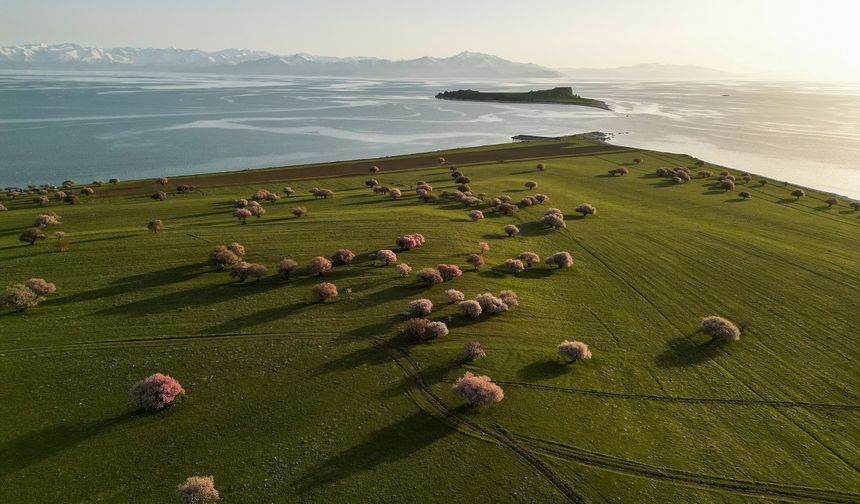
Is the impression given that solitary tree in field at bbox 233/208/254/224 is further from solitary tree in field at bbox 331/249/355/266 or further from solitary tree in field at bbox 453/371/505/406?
solitary tree in field at bbox 453/371/505/406

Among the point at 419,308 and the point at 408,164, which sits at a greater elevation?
the point at 419,308

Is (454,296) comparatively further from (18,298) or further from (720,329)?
(18,298)

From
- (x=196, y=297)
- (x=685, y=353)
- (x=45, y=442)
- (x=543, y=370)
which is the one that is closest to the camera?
(x=45, y=442)

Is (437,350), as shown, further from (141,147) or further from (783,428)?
(141,147)

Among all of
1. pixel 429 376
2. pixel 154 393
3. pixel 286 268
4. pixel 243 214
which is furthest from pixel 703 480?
pixel 243 214

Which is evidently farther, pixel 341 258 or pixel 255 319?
pixel 341 258

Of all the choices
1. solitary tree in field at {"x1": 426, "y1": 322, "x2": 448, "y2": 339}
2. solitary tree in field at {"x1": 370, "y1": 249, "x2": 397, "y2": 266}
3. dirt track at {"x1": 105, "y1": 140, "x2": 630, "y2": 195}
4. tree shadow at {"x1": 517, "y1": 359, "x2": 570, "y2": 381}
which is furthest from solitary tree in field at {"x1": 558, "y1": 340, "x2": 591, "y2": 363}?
dirt track at {"x1": 105, "y1": 140, "x2": 630, "y2": 195}

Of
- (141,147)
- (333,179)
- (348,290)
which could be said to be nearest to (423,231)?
(348,290)

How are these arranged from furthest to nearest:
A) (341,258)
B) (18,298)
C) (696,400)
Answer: (341,258) < (18,298) < (696,400)

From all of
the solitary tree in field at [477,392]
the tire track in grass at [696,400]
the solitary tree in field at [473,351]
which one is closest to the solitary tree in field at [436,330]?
the solitary tree in field at [473,351]
